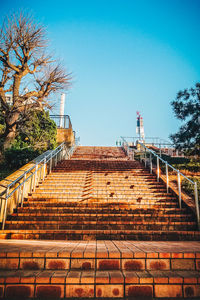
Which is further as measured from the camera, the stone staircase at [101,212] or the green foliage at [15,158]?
the green foliage at [15,158]

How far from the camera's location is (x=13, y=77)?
11305 mm

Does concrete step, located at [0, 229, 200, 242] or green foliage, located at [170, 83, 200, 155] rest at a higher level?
green foliage, located at [170, 83, 200, 155]

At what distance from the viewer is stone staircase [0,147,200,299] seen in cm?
191

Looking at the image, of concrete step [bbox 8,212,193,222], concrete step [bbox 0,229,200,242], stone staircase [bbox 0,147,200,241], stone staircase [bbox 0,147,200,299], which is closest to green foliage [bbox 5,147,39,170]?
stone staircase [bbox 0,147,200,299]

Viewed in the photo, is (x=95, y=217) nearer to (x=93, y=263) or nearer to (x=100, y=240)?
(x=100, y=240)

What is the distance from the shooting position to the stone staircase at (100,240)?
1.91 m

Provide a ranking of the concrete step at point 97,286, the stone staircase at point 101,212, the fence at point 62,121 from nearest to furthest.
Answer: the concrete step at point 97,286
the stone staircase at point 101,212
the fence at point 62,121

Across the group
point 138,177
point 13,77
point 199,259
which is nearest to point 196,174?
point 138,177

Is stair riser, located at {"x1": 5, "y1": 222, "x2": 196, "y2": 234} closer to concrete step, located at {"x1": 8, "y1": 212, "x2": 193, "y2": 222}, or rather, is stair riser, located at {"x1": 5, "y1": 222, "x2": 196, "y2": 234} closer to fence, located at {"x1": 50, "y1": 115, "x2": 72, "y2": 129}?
concrete step, located at {"x1": 8, "y1": 212, "x2": 193, "y2": 222}

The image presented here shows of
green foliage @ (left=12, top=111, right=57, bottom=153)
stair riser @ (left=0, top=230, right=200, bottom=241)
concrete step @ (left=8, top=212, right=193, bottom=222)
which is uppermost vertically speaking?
green foliage @ (left=12, top=111, right=57, bottom=153)

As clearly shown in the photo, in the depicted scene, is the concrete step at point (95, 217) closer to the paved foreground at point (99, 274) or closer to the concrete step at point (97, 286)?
the paved foreground at point (99, 274)

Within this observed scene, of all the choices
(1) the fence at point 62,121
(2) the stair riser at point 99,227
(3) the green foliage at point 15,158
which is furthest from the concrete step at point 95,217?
(1) the fence at point 62,121

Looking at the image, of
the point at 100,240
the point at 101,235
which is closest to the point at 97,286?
the point at 100,240

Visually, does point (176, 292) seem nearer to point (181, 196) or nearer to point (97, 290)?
point (97, 290)
